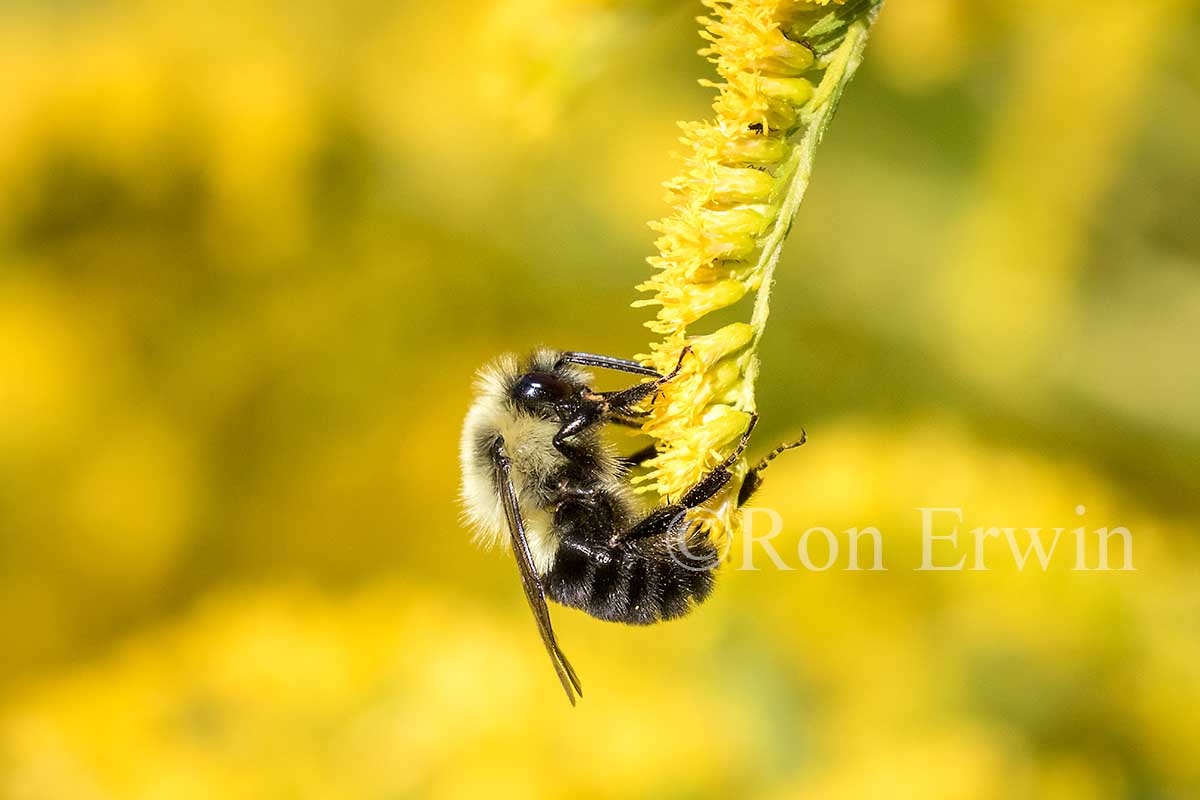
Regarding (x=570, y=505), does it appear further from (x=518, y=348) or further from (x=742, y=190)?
(x=518, y=348)

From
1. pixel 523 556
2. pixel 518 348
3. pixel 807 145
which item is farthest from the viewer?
pixel 518 348

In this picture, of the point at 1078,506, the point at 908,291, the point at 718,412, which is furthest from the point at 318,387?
the point at 718,412

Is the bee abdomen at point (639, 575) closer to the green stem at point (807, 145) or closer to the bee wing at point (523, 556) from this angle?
the bee wing at point (523, 556)

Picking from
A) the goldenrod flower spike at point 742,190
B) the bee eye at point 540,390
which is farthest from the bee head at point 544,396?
the goldenrod flower spike at point 742,190

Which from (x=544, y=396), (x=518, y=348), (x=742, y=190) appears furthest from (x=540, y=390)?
(x=518, y=348)

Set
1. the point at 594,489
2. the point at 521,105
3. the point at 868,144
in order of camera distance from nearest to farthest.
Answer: the point at 594,489 < the point at 521,105 < the point at 868,144

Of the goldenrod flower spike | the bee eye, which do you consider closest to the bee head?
the bee eye

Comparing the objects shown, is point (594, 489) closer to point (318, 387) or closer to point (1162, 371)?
point (1162, 371)
